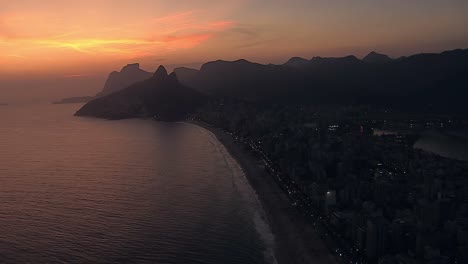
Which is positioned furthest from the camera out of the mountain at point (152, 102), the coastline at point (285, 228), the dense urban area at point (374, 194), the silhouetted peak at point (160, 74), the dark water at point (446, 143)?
the silhouetted peak at point (160, 74)

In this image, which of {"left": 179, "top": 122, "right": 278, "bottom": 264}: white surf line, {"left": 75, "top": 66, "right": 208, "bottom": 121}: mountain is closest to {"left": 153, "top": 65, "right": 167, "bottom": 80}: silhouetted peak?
{"left": 75, "top": 66, "right": 208, "bottom": 121}: mountain

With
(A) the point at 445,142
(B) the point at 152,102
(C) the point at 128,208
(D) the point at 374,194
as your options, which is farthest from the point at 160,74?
(D) the point at 374,194

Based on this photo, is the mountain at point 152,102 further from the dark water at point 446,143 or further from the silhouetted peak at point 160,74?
the dark water at point 446,143

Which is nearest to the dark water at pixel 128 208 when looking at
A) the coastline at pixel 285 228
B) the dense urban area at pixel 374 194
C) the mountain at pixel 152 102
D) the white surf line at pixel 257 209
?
the white surf line at pixel 257 209

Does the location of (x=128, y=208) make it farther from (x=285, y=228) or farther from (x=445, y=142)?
(x=445, y=142)

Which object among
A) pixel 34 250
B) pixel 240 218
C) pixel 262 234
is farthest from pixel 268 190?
pixel 34 250

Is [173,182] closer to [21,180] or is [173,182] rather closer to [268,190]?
[268,190]

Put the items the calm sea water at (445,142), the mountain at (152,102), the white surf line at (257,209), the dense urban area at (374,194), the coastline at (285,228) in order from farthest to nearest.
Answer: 1. the mountain at (152,102)
2. the calm sea water at (445,142)
3. the white surf line at (257,209)
4. the coastline at (285,228)
5. the dense urban area at (374,194)
